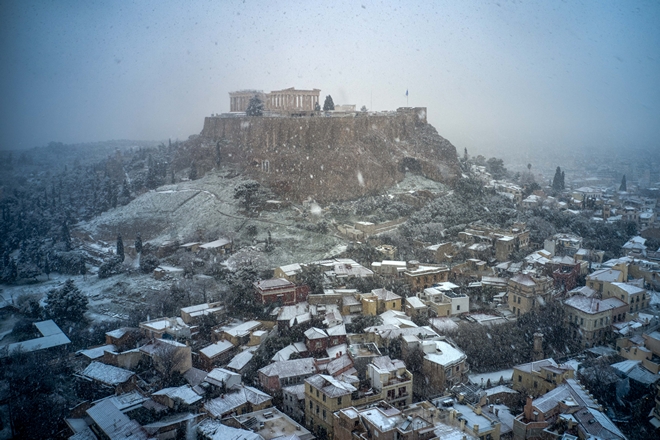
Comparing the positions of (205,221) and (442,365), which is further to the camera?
(205,221)

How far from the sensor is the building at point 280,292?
13.4 meters

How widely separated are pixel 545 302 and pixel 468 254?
3809 mm

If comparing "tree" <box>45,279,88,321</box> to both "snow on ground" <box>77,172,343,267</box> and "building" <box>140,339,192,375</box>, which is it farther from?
"snow on ground" <box>77,172,343,267</box>

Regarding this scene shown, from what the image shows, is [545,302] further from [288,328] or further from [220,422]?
[220,422]

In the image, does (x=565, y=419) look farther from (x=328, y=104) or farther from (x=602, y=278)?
(x=328, y=104)

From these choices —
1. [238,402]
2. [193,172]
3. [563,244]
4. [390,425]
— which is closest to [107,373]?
[238,402]

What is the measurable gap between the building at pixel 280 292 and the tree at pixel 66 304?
4630 millimetres

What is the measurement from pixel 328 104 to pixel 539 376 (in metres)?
16.4

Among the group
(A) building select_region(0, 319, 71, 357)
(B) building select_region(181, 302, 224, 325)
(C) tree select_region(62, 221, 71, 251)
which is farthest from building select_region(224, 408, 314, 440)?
(C) tree select_region(62, 221, 71, 251)

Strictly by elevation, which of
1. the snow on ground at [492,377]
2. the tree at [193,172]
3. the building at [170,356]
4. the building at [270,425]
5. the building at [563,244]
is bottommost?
the snow on ground at [492,377]

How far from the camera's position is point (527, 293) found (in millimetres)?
12695

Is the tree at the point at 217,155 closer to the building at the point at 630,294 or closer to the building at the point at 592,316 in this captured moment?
the building at the point at 592,316

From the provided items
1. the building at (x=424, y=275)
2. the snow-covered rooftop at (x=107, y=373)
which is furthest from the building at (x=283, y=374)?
the building at (x=424, y=275)

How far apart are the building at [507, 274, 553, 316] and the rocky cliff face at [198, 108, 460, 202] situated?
871 cm
